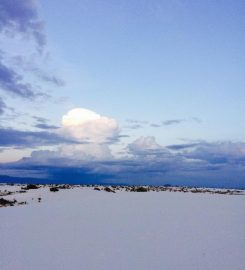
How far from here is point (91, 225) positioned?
1493 cm

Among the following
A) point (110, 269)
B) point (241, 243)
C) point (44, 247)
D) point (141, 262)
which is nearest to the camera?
point (110, 269)

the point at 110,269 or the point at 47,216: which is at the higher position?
the point at 47,216

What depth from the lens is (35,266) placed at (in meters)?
9.05

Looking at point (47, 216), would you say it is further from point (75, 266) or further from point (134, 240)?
point (75, 266)

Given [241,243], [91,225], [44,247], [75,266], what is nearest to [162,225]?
[91,225]

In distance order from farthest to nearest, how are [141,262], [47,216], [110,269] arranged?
1. [47,216]
2. [141,262]
3. [110,269]

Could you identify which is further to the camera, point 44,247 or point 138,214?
point 138,214

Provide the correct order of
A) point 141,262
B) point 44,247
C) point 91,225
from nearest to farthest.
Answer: point 141,262
point 44,247
point 91,225

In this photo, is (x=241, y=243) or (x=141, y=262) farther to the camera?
(x=241, y=243)

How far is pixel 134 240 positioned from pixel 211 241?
2473 millimetres

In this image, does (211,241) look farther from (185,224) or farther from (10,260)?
(10,260)

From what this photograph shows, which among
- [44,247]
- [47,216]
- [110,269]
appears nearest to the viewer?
[110,269]

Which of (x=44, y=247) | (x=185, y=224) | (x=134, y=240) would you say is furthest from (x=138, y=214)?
(x=44, y=247)

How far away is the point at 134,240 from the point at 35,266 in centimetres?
387
